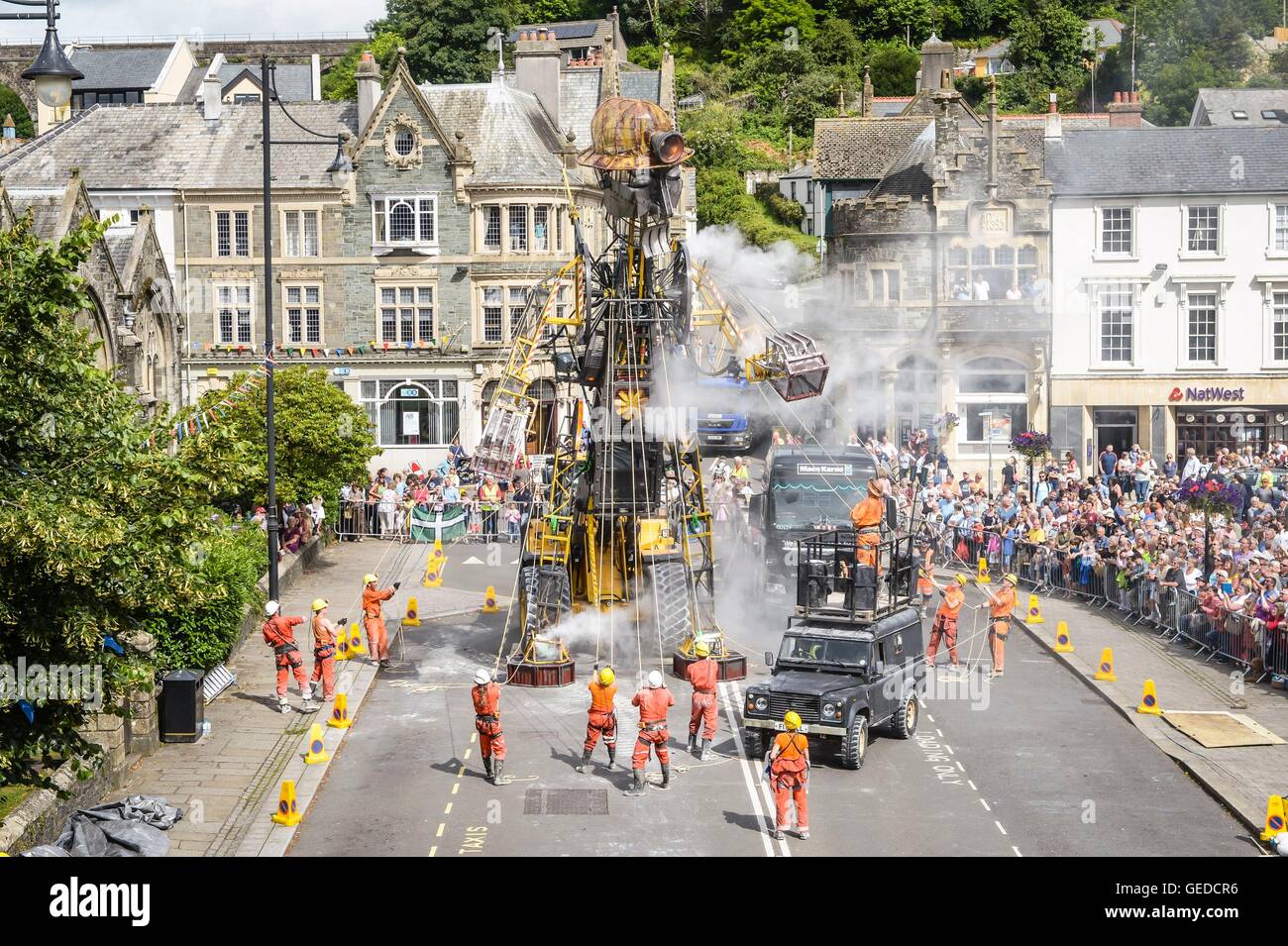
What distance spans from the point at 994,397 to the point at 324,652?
103 feet

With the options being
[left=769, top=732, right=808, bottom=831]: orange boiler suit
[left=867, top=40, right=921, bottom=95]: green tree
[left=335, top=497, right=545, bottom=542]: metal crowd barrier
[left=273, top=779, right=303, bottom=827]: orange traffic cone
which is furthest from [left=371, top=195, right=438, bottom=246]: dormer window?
[left=769, top=732, right=808, bottom=831]: orange boiler suit

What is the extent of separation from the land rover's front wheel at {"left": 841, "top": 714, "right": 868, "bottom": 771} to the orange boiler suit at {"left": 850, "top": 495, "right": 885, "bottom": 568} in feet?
9.39

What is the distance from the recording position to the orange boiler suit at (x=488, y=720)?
20.8 metres

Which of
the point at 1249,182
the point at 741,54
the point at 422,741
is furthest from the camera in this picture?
the point at 741,54

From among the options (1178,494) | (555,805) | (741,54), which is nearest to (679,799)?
(555,805)

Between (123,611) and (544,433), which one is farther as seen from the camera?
(544,433)

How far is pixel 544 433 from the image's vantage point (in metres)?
53.5

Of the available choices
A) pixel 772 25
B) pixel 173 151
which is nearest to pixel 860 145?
pixel 772 25

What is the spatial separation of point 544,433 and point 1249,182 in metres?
23.1

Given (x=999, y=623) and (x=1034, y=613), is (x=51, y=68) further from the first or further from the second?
(x=1034, y=613)

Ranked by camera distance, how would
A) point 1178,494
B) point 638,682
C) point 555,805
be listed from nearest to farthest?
point 555,805
point 638,682
point 1178,494

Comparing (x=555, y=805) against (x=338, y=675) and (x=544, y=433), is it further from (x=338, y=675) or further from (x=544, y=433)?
(x=544, y=433)

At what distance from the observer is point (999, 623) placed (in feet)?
88.8
